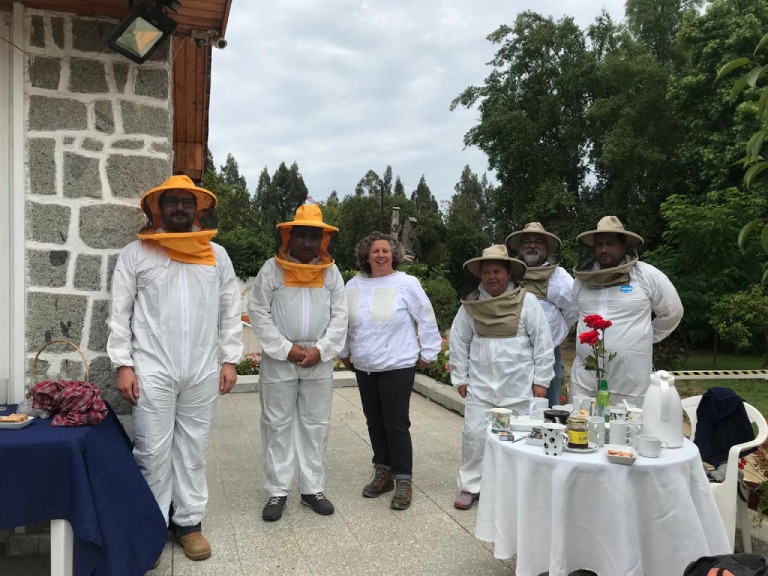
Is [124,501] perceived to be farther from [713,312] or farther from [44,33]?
[713,312]

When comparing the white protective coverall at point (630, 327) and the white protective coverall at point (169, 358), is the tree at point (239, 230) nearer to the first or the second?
the white protective coverall at point (169, 358)

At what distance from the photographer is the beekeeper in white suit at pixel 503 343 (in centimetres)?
383

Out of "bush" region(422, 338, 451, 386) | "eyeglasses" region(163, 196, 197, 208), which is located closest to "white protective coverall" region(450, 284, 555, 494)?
"eyeglasses" region(163, 196, 197, 208)

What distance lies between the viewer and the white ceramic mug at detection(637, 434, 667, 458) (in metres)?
2.67

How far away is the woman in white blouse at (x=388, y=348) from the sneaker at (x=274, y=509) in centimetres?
61

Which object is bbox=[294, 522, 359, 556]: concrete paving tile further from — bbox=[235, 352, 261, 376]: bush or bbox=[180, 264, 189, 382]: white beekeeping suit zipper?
bbox=[235, 352, 261, 376]: bush

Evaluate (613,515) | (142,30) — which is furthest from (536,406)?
(142,30)

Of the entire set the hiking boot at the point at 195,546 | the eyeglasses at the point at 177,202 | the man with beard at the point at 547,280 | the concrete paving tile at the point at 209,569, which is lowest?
the concrete paving tile at the point at 209,569

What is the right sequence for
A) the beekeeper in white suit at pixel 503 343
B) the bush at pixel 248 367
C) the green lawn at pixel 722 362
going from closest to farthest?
the beekeeper in white suit at pixel 503 343, the bush at pixel 248 367, the green lawn at pixel 722 362

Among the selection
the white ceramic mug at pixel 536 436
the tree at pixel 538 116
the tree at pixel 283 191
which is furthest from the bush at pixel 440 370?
the tree at pixel 283 191

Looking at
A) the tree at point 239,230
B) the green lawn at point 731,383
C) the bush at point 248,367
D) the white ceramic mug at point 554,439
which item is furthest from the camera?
the tree at point 239,230

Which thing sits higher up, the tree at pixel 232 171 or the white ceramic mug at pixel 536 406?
the tree at pixel 232 171

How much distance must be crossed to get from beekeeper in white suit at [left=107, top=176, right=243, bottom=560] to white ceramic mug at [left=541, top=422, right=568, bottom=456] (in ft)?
5.61

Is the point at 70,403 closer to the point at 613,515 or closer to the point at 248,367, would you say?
the point at 613,515
